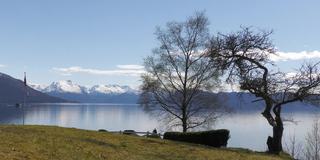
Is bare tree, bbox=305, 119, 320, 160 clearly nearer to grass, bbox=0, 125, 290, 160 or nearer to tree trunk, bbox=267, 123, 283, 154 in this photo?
tree trunk, bbox=267, 123, 283, 154

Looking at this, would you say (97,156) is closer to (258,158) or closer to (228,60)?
(258,158)

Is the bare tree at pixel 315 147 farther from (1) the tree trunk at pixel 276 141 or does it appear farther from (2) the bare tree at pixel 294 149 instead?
(1) the tree trunk at pixel 276 141

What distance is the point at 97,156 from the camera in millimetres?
20375

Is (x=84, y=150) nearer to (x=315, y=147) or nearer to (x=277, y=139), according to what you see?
(x=277, y=139)

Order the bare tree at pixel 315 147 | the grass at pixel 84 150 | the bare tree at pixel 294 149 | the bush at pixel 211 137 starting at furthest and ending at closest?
the bare tree at pixel 315 147 → the bare tree at pixel 294 149 → the bush at pixel 211 137 → the grass at pixel 84 150

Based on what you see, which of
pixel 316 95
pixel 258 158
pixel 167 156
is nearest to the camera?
pixel 167 156

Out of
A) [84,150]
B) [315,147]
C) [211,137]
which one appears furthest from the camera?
[315,147]

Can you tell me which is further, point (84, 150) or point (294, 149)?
point (294, 149)

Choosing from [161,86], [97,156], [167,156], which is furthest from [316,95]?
[161,86]

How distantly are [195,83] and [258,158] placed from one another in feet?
97.7

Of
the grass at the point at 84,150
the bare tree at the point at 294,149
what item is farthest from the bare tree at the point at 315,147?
the grass at the point at 84,150

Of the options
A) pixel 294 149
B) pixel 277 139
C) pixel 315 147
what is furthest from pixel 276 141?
pixel 294 149

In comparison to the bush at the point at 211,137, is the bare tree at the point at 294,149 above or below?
below

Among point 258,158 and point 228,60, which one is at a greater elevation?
point 228,60
